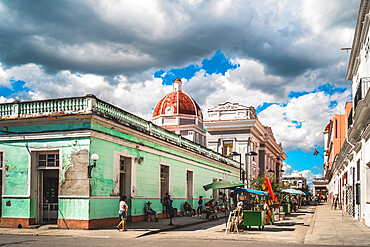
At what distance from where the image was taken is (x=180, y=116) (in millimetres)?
60812

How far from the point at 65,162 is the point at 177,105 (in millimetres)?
43540

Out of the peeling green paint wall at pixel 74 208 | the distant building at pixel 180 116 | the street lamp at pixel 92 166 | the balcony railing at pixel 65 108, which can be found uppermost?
the distant building at pixel 180 116

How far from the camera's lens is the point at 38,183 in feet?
62.2

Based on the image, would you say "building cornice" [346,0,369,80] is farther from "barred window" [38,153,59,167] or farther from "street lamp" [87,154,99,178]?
"barred window" [38,153,59,167]

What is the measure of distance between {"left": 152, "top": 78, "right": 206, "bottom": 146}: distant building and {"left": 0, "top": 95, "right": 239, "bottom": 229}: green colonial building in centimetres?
3844

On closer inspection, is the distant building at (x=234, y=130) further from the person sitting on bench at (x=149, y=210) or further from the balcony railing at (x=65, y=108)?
the balcony railing at (x=65, y=108)

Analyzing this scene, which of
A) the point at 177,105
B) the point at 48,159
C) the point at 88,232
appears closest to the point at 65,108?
the point at 48,159

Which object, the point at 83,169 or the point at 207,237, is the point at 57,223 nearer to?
the point at 83,169

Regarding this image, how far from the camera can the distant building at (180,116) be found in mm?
60094

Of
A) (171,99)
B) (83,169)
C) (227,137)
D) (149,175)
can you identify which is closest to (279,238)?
(83,169)

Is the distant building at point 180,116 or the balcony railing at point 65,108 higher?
the distant building at point 180,116

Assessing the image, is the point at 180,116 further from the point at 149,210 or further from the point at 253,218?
the point at 253,218

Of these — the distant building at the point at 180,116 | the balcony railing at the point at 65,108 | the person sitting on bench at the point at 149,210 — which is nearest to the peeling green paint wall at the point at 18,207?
the balcony railing at the point at 65,108

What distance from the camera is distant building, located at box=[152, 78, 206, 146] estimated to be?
2366 inches
